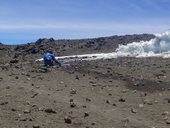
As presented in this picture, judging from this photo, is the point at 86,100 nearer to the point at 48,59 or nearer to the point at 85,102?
the point at 85,102

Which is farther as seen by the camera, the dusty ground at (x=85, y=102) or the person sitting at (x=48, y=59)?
the person sitting at (x=48, y=59)

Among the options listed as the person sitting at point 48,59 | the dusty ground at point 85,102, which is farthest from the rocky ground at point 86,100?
the person sitting at point 48,59

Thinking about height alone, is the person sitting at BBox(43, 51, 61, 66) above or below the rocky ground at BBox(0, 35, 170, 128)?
above

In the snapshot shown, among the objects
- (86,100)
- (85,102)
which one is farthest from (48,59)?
(85,102)

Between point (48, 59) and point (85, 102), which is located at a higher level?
point (48, 59)

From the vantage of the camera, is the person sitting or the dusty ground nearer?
the dusty ground

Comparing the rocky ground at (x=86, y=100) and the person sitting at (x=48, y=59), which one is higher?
the person sitting at (x=48, y=59)

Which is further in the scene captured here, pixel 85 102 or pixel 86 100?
pixel 86 100

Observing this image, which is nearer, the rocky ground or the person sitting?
the rocky ground

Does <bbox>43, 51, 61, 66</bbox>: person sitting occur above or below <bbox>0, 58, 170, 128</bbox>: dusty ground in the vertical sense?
above

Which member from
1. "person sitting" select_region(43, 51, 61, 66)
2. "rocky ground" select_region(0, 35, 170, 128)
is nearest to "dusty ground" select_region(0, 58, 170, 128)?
"rocky ground" select_region(0, 35, 170, 128)

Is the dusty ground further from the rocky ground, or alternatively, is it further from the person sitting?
the person sitting

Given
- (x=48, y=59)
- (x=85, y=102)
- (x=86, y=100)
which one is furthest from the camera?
(x=48, y=59)

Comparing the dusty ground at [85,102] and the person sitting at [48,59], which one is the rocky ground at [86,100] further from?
the person sitting at [48,59]
